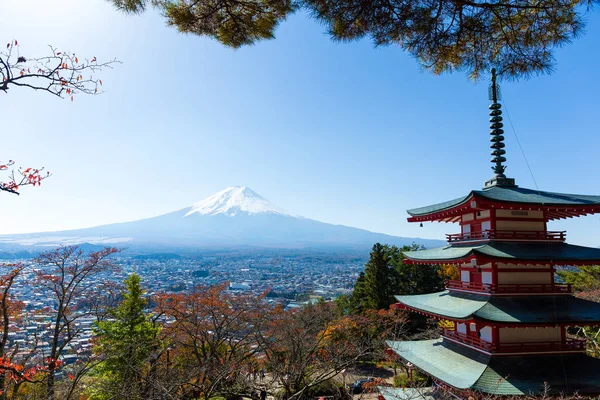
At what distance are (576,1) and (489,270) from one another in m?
5.48

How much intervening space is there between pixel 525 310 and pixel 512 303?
250 millimetres

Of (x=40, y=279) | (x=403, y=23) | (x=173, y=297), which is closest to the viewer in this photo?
(x=403, y=23)

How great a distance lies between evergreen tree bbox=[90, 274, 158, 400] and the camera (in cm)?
1044

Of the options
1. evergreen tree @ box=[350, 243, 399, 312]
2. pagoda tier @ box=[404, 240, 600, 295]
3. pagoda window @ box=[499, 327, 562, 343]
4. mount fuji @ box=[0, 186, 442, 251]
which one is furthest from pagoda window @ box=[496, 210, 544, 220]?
mount fuji @ box=[0, 186, 442, 251]

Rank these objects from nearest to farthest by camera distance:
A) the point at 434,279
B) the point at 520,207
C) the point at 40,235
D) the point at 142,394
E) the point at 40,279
Result: 1. the point at 520,207
2. the point at 142,394
3. the point at 40,279
4. the point at 434,279
5. the point at 40,235

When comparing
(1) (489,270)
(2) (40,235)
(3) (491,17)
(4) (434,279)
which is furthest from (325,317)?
(2) (40,235)

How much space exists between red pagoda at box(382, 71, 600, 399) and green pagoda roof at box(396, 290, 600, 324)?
0.02m

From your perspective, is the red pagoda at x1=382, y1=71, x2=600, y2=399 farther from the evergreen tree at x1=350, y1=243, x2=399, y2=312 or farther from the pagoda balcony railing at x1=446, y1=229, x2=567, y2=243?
the evergreen tree at x1=350, y1=243, x2=399, y2=312

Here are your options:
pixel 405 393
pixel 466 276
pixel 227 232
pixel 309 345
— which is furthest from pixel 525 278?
pixel 227 232

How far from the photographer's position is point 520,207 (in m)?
7.43

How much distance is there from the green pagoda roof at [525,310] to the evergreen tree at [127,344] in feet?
26.3

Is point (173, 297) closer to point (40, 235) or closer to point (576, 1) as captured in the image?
point (576, 1)

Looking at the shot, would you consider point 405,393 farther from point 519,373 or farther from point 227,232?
point 227,232

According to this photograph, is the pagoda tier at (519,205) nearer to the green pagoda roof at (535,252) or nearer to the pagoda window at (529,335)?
the green pagoda roof at (535,252)
